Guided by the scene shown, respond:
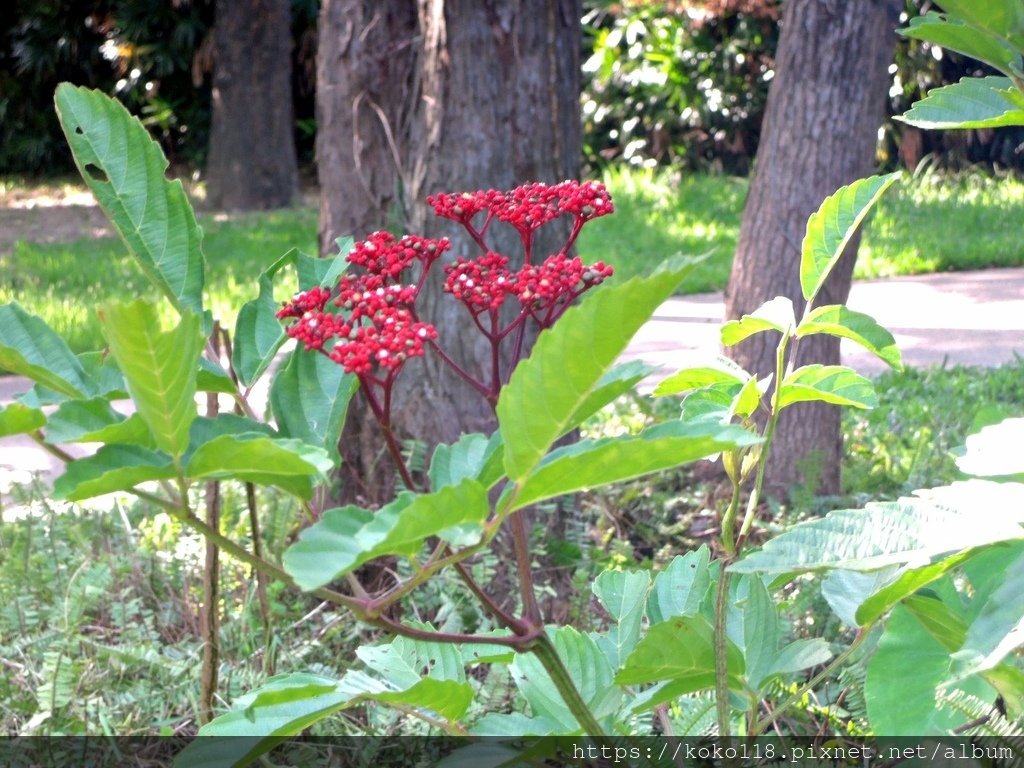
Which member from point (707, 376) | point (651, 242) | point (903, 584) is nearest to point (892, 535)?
point (903, 584)

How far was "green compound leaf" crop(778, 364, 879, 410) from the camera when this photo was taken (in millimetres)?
1118

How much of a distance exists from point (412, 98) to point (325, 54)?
50cm

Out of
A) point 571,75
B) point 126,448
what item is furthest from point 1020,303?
point 126,448

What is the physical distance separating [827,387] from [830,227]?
0.17m

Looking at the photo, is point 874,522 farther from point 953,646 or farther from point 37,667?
point 37,667

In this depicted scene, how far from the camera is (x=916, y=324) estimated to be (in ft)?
22.9

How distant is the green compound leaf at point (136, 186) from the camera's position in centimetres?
102

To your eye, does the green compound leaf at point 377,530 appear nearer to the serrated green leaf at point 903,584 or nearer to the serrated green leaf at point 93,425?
the serrated green leaf at point 93,425

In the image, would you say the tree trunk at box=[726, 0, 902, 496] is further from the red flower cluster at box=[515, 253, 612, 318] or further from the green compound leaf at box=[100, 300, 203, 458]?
the green compound leaf at box=[100, 300, 203, 458]

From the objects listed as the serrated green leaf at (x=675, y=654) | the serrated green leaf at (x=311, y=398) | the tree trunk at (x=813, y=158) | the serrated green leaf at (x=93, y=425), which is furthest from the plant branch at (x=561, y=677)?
the tree trunk at (x=813, y=158)

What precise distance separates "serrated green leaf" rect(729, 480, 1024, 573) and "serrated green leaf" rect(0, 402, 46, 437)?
0.51 metres

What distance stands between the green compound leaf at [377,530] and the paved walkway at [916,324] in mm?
4463

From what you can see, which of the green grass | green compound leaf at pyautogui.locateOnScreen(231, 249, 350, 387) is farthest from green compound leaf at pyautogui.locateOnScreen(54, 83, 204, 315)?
the green grass

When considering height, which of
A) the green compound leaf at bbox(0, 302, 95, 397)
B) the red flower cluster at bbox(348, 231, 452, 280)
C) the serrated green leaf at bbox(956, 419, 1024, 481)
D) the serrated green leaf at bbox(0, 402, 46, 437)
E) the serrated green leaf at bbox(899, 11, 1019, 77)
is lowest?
the serrated green leaf at bbox(956, 419, 1024, 481)
